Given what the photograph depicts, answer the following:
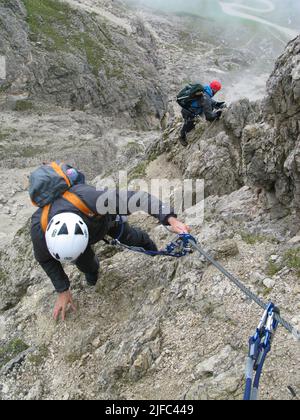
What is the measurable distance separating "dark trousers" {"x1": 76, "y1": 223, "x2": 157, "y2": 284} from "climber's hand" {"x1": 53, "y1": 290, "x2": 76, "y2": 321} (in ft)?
2.01

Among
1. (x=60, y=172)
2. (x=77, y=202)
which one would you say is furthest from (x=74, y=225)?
(x=60, y=172)

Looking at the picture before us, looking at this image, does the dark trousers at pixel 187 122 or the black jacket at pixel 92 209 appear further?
the dark trousers at pixel 187 122

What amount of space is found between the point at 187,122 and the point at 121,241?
7878 millimetres

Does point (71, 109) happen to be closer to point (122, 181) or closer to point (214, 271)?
point (122, 181)

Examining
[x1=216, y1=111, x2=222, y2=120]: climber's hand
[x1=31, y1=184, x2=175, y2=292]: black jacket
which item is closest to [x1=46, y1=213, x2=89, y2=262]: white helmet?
[x1=31, y1=184, x2=175, y2=292]: black jacket

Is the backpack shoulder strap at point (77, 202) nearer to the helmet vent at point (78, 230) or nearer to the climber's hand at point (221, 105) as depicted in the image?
the helmet vent at point (78, 230)

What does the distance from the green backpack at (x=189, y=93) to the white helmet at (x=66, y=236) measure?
9.35 m

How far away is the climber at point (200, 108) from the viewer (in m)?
14.0

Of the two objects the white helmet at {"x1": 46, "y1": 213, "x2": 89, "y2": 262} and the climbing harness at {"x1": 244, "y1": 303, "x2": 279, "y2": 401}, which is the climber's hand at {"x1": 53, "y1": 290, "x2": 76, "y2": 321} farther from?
the climbing harness at {"x1": 244, "y1": 303, "x2": 279, "y2": 401}

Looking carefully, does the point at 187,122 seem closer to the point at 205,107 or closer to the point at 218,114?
the point at 205,107

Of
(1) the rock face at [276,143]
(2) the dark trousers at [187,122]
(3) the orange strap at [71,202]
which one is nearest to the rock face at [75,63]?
(2) the dark trousers at [187,122]

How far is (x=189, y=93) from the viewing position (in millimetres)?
14359

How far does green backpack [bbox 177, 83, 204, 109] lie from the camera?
46.7 ft

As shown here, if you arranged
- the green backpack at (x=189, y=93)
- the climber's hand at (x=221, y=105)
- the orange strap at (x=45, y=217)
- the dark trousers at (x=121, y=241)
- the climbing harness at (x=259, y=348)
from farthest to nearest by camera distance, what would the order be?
the green backpack at (x=189, y=93), the climber's hand at (x=221, y=105), the dark trousers at (x=121, y=241), the orange strap at (x=45, y=217), the climbing harness at (x=259, y=348)
